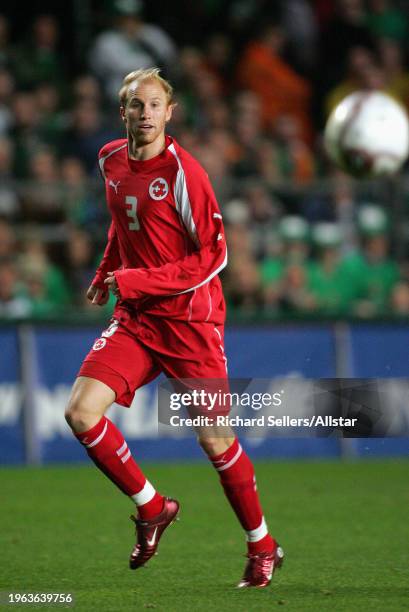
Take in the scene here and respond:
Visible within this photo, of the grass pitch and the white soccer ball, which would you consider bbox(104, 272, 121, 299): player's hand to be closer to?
the grass pitch

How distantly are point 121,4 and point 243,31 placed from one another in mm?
2117

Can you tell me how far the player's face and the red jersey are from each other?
12cm

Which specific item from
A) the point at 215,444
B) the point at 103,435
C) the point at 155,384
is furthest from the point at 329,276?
the point at 103,435

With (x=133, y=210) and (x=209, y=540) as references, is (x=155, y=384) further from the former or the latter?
(x=133, y=210)

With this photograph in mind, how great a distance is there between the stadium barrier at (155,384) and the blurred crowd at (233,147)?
224 mm

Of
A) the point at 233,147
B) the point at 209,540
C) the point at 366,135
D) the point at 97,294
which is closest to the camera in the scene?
the point at 97,294

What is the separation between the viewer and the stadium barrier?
455 inches

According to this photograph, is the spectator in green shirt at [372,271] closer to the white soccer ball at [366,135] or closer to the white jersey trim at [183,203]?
the white soccer ball at [366,135]

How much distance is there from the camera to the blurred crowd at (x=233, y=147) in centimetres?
1248

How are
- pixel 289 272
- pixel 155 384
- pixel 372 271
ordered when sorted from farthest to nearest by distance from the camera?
1. pixel 372 271
2. pixel 289 272
3. pixel 155 384

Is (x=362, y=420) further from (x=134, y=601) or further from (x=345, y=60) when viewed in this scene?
(x=345, y=60)

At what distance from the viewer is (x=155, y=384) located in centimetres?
1154

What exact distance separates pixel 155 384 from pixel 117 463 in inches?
215

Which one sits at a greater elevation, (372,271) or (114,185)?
(114,185)
